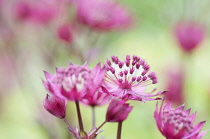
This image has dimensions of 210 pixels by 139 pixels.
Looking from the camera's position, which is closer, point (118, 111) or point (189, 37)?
point (118, 111)

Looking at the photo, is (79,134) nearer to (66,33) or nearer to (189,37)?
(66,33)

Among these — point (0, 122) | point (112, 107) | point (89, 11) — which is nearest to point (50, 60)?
point (89, 11)

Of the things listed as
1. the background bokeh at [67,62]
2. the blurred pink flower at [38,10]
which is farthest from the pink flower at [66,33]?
the blurred pink flower at [38,10]

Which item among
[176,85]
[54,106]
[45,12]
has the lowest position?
[176,85]

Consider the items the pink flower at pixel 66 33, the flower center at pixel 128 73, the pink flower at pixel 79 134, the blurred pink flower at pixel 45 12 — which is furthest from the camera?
the blurred pink flower at pixel 45 12

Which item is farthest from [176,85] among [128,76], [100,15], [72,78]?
[72,78]

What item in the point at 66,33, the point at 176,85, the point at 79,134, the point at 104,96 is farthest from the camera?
the point at 176,85

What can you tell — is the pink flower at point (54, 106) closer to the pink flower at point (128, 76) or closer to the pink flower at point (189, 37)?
the pink flower at point (128, 76)

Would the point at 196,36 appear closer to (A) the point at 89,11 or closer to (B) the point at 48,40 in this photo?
(A) the point at 89,11
